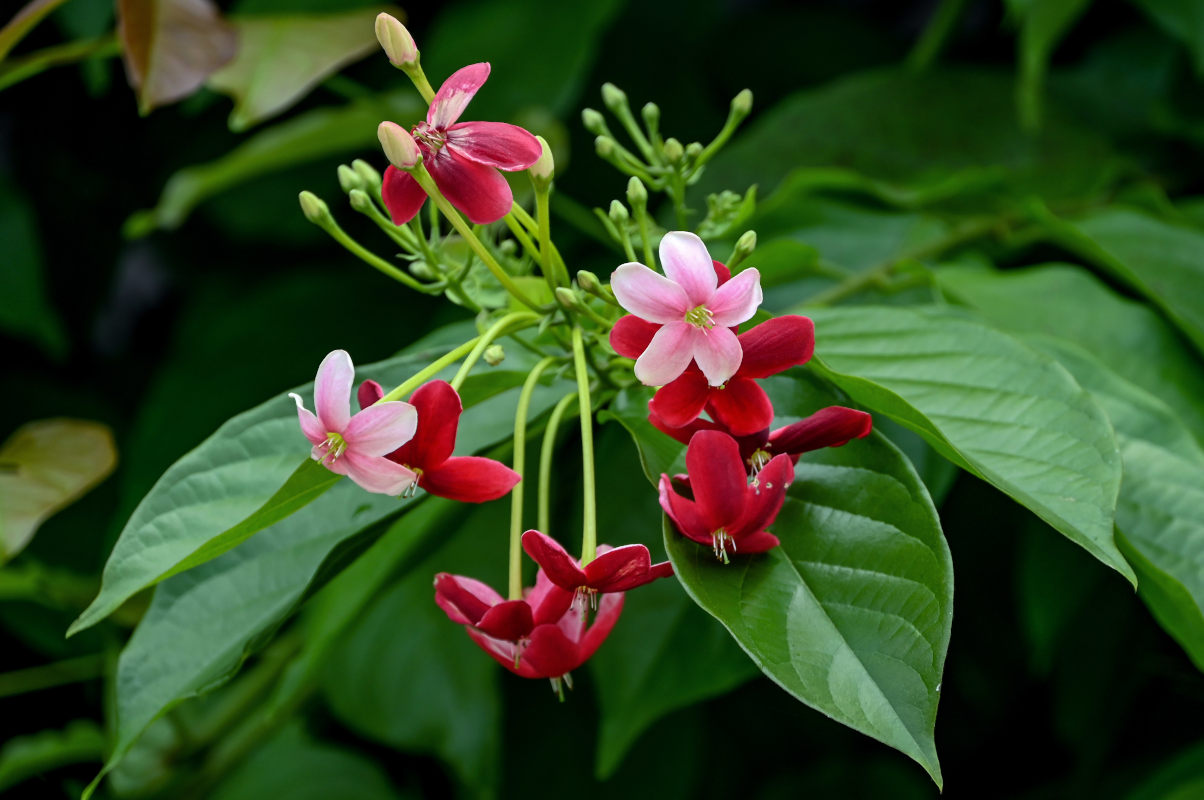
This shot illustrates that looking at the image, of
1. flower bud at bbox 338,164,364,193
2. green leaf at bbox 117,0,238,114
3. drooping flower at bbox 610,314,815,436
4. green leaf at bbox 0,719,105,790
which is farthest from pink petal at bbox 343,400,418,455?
green leaf at bbox 0,719,105,790

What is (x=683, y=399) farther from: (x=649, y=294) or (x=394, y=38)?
(x=394, y=38)

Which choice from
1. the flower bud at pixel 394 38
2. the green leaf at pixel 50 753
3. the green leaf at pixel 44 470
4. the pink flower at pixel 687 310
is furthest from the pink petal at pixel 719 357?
the green leaf at pixel 50 753

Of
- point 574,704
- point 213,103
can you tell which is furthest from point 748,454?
point 213,103

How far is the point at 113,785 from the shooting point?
1.03 meters

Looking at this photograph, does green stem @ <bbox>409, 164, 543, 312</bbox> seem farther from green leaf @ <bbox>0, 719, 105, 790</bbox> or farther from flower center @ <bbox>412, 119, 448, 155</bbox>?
green leaf @ <bbox>0, 719, 105, 790</bbox>

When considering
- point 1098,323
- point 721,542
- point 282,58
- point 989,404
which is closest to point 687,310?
point 721,542

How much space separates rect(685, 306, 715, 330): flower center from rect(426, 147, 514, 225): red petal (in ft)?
0.36

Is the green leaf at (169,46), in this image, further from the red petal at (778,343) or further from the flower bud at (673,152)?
the red petal at (778,343)

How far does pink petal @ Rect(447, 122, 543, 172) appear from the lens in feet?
1.52

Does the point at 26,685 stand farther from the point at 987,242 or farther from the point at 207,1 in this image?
the point at 987,242

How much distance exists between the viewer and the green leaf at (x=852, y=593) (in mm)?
392

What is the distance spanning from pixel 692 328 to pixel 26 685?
1019 mm

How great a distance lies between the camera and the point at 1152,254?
2.58 ft

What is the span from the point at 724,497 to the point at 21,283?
1.07m
